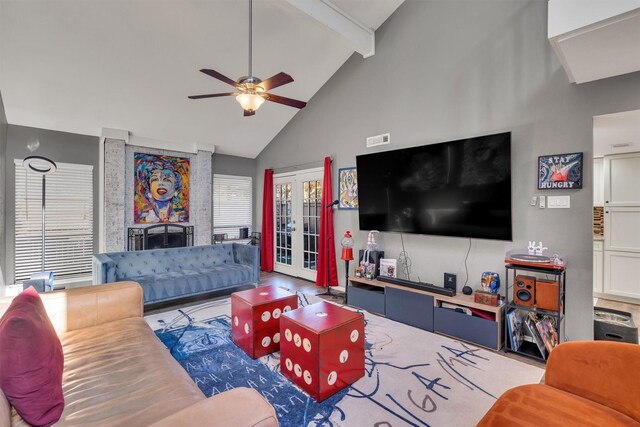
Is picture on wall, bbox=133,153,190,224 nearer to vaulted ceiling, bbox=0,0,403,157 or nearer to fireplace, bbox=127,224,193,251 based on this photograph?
fireplace, bbox=127,224,193,251

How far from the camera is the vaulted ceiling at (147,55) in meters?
3.14

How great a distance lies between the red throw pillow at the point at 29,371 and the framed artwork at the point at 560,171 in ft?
12.0

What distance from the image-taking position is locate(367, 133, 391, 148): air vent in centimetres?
402

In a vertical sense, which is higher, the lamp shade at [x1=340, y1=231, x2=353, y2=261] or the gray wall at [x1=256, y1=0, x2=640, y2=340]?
the gray wall at [x1=256, y1=0, x2=640, y2=340]

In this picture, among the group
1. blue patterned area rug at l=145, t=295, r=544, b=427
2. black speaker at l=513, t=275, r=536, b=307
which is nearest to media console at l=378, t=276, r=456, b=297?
blue patterned area rug at l=145, t=295, r=544, b=427

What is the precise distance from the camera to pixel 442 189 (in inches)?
129

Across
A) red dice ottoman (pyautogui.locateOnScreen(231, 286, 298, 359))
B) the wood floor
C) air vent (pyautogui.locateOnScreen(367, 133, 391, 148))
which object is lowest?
the wood floor

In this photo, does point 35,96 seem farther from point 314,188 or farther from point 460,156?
point 460,156

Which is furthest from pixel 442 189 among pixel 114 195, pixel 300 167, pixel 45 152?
pixel 45 152

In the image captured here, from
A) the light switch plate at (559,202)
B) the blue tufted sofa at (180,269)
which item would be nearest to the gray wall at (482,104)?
the light switch plate at (559,202)

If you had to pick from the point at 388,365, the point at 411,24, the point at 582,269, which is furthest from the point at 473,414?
the point at 411,24

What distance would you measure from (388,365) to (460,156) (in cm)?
219

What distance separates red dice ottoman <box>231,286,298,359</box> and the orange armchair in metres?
1.77

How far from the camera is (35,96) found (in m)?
3.84
